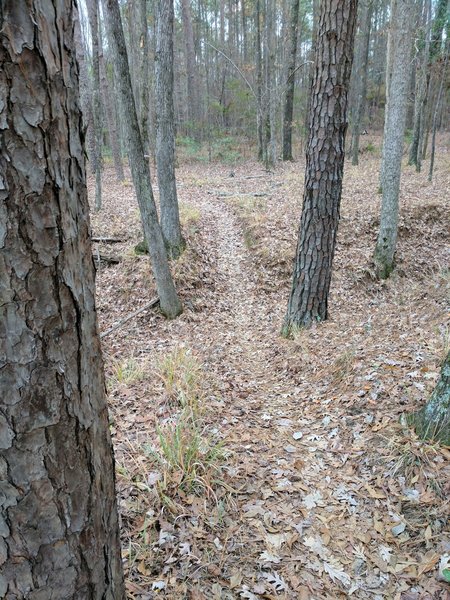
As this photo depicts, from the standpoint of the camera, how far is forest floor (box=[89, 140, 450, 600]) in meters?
2.58

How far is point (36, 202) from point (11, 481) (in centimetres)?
73

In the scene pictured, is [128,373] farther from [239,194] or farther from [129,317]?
[239,194]

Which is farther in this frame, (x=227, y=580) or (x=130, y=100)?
(x=130, y=100)

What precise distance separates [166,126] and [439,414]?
271 inches

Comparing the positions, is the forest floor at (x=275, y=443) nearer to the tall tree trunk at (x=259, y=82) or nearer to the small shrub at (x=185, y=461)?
the small shrub at (x=185, y=461)

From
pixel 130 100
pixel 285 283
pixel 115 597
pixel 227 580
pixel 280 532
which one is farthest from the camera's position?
pixel 285 283

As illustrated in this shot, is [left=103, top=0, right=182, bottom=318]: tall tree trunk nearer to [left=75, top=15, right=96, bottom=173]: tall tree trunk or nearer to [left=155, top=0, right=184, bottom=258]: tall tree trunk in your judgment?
[left=75, top=15, right=96, bottom=173]: tall tree trunk

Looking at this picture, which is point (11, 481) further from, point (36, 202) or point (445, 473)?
point (445, 473)

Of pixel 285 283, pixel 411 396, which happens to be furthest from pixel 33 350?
pixel 285 283

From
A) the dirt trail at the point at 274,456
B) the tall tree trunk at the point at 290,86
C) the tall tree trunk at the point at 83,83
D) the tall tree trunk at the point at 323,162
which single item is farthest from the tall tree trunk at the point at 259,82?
the dirt trail at the point at 274,456

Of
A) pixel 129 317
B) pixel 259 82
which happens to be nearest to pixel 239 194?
pixel 129 317

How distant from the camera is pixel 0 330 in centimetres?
100

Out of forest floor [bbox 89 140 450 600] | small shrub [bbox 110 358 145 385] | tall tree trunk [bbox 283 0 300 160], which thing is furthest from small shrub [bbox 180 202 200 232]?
tall tree trunk [bbox 283 0 300 160]

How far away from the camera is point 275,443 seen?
12.5 ft
